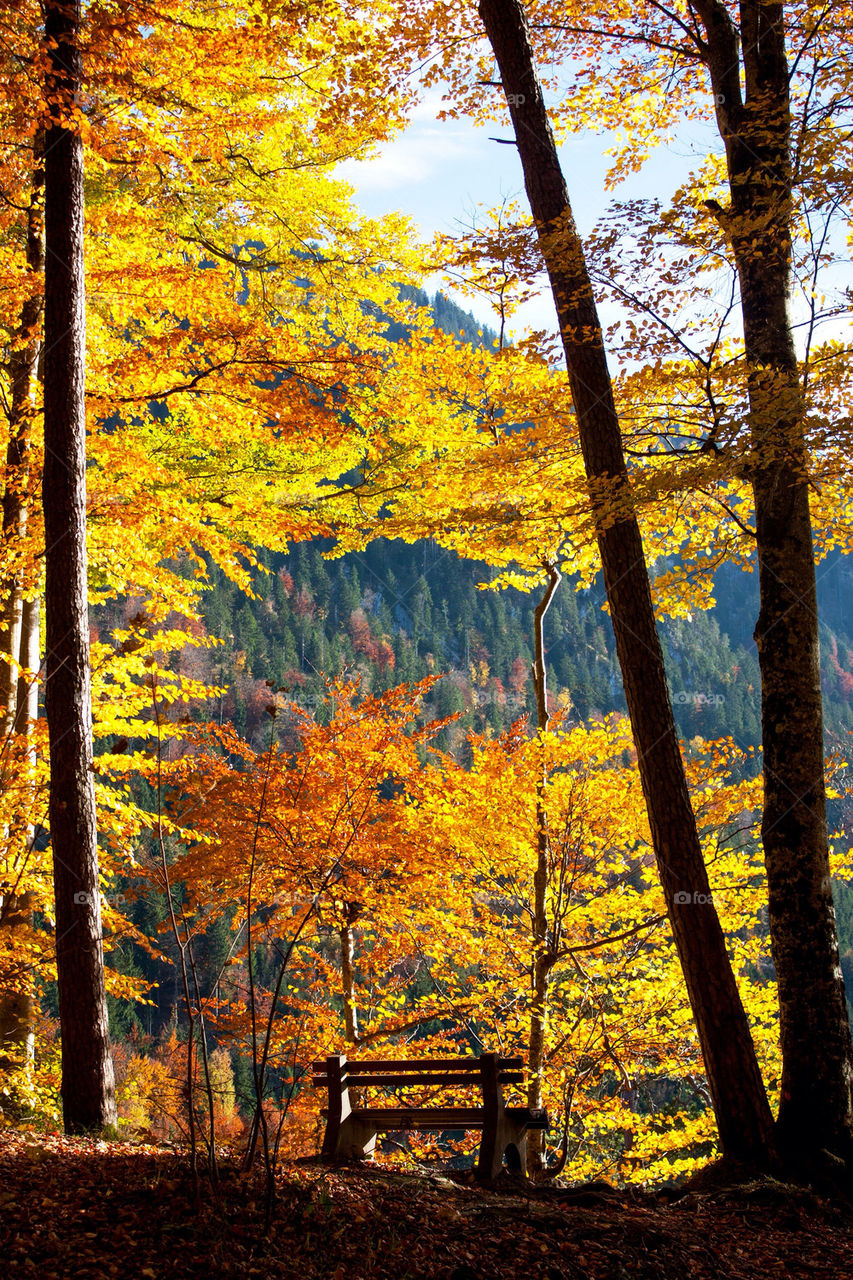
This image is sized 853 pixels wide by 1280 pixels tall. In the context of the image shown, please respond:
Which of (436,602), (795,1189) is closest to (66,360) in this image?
(795,1189)

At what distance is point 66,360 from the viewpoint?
5312 mm

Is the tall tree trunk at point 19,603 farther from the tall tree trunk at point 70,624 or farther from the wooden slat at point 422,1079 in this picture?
the wooden slat at point 422,1079

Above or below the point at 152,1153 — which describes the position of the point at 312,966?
below

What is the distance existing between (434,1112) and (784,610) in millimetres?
3376

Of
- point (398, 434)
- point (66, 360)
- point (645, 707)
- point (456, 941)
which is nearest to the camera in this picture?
point (645, 707)

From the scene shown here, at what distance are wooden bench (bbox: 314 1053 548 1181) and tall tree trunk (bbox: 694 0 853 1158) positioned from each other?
140 cm

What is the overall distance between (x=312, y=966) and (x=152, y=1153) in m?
Result: 6.42

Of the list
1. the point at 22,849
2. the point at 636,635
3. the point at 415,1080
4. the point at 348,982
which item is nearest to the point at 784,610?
the point at 636,635

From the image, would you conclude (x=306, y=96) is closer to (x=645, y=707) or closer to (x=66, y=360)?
(x=66, y=360)

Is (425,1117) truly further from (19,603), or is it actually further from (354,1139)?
(19,603)

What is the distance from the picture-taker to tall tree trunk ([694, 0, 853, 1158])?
4.36 meters

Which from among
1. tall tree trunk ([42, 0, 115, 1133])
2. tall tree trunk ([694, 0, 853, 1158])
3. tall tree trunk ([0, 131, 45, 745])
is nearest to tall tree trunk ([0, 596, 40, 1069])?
tall tree trunk ([0, 131, 45, 745])

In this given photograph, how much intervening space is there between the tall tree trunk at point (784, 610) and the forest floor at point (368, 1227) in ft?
2.20

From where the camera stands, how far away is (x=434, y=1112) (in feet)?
14.5
